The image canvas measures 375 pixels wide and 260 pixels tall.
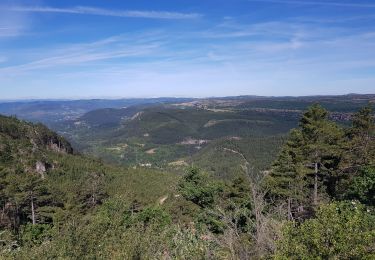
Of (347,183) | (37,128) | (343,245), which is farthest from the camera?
(37,128)

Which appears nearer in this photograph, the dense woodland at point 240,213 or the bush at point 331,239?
the bush at point 331,239

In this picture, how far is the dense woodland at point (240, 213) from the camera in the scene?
15.7 m

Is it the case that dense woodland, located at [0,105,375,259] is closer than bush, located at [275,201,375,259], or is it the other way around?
bush, located at [275,201,375,259]

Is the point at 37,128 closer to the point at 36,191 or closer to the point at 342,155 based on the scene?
the point at 36,191

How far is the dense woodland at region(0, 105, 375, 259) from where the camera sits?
51.4ft

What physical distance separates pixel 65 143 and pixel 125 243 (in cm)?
12989

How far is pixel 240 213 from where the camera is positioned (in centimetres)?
3928

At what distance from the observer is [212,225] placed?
43812 millimetres

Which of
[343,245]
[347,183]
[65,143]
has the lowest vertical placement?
[65,143]

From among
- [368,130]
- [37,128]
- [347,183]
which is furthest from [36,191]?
[37,128]

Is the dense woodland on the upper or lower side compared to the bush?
lower

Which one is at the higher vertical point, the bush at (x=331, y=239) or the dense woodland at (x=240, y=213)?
the bush at (x=331, y=239)

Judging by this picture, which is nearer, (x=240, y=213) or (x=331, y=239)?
(x=331, y=239)

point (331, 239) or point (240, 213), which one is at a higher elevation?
point (331, 239)
